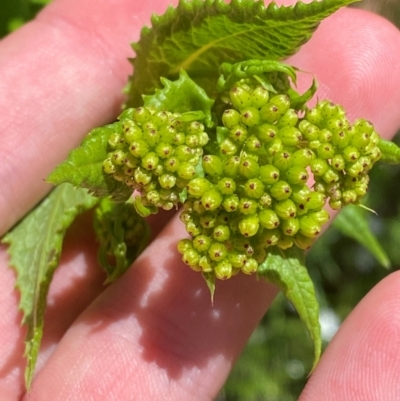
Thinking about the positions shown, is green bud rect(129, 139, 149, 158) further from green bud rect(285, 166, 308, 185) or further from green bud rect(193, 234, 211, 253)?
green bud rect(285, 166, 308, 185)

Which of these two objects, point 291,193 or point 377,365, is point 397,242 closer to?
point 377,365

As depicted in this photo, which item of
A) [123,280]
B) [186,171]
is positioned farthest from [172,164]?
[123,280]

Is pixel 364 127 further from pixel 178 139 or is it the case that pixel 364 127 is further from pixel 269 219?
pixel 178 139

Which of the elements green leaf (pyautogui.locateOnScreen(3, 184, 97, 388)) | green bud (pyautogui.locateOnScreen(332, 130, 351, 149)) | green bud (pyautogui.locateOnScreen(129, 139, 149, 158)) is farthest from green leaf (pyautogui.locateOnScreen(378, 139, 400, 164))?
green leaf (pyautogui.locateOnScreen(3, 184, 97, 388))

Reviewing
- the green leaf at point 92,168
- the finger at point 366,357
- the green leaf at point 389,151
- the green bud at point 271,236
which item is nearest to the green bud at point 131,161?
the green leaf at point 92,168

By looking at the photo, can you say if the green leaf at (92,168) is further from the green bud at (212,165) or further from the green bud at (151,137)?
the green bud at (212,165)

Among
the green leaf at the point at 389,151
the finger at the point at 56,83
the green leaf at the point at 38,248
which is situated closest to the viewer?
the green leaf at the point at 389,151
